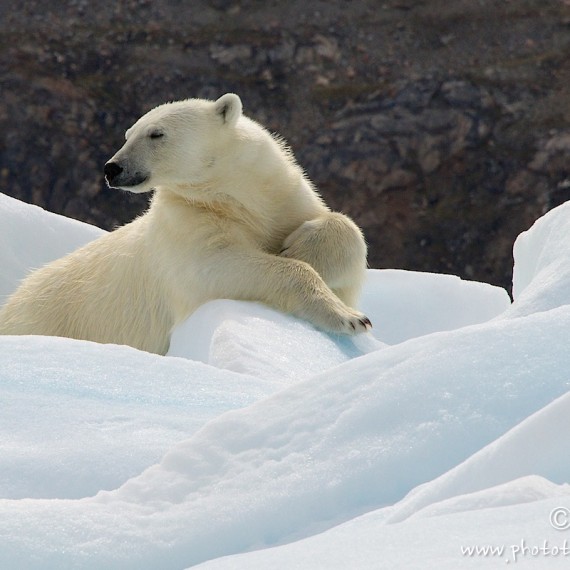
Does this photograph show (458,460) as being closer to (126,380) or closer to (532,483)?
(532,483)

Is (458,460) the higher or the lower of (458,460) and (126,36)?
the lower

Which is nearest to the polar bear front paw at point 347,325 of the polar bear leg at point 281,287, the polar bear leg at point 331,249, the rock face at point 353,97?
the polar bear leg at point 281,287

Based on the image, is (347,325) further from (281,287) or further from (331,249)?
(331,249)

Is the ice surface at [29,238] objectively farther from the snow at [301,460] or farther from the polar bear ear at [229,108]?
the snow at [301,460]

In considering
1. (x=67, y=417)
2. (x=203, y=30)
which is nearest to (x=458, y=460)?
(x=67, y=417)

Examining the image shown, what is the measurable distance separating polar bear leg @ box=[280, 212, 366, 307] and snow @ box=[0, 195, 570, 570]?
1807mm

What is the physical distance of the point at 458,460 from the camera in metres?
1.82

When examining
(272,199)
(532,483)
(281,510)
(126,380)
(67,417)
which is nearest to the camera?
(532,483)

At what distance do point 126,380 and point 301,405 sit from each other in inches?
26.7

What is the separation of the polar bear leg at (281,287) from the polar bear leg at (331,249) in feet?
0.58

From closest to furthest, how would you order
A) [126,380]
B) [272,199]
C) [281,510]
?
1. [281,510]
2. [126,380]
3. [272,199]

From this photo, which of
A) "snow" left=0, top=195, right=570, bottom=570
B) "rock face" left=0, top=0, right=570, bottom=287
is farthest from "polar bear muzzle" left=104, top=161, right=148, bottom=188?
"rock face" left=0, top=0, right=570, bottom=287

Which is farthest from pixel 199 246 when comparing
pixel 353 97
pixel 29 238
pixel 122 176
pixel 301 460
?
pixel 353 97

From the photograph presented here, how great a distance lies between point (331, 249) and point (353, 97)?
427 inches
